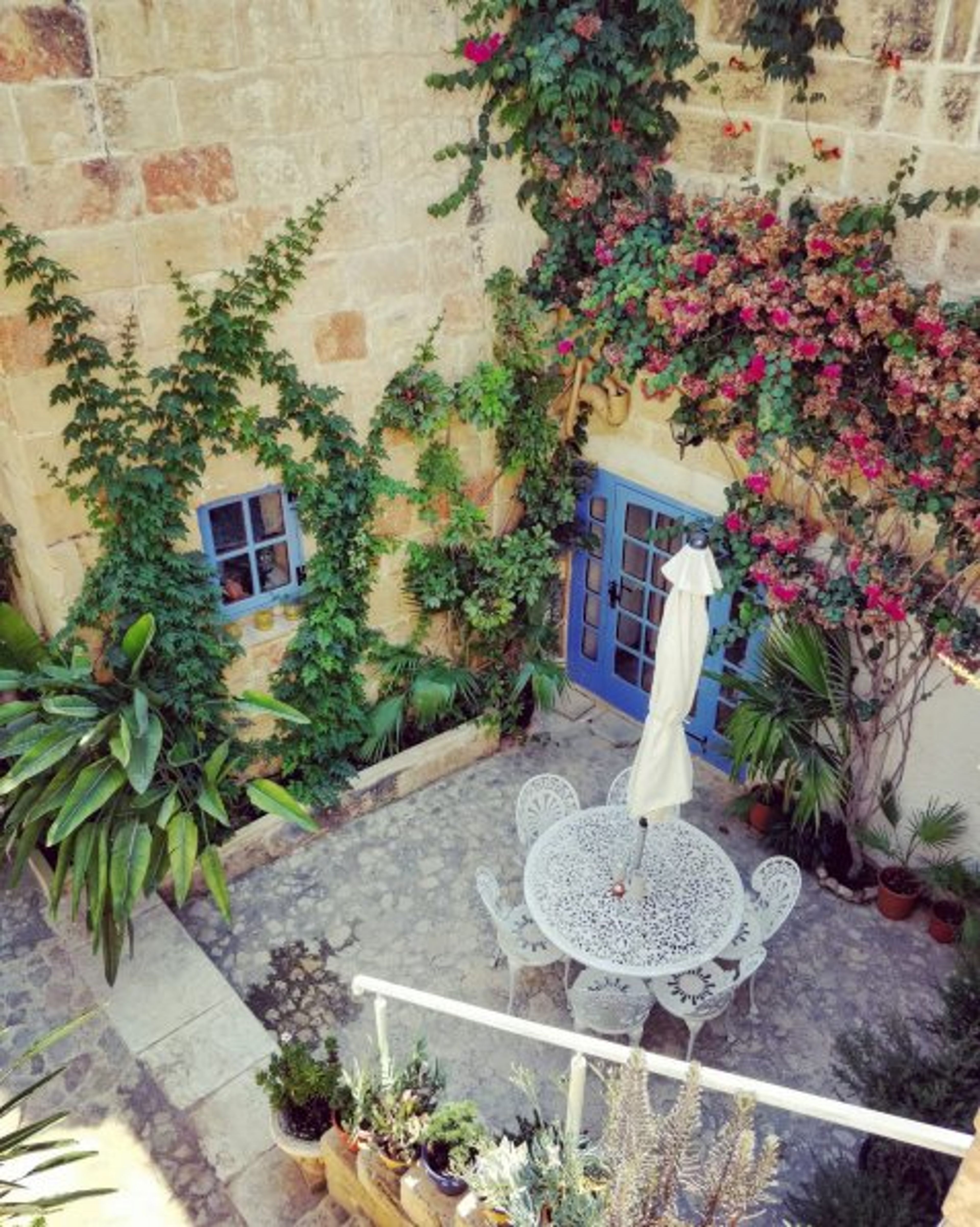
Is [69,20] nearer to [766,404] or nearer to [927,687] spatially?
[766,404]

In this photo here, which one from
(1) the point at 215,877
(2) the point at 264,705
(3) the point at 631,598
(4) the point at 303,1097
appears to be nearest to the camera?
(4) the point at 303,1097

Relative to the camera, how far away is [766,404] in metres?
5.50

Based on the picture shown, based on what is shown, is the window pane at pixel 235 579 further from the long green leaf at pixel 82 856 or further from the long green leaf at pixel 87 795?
the long green leaf at pixel 82 856

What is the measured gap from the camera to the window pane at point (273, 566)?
647 cm

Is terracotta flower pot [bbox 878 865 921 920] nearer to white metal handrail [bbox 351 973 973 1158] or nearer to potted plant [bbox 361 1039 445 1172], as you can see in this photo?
white metal handrail [bbox 351 973 973 1158]

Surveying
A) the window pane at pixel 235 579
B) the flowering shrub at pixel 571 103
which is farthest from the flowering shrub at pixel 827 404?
the window pane at pixel 235 579

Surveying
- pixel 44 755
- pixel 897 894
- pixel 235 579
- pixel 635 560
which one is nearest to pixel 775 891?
pixel 897 894

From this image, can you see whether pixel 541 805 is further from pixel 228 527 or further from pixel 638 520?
pixel 228 527

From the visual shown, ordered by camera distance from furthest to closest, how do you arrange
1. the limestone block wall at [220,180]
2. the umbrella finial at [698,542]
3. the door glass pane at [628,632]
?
the door glass pane at [628,632]
the umbrella finial at [698,542]
the limestone block wall at [220,180]

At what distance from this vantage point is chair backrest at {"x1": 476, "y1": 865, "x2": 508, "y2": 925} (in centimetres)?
557

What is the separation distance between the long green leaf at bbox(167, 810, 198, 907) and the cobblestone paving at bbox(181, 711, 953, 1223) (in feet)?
3.08

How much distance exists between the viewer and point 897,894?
248 inches

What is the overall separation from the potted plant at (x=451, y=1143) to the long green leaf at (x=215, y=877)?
2.02 m

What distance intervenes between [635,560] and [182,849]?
401cm
